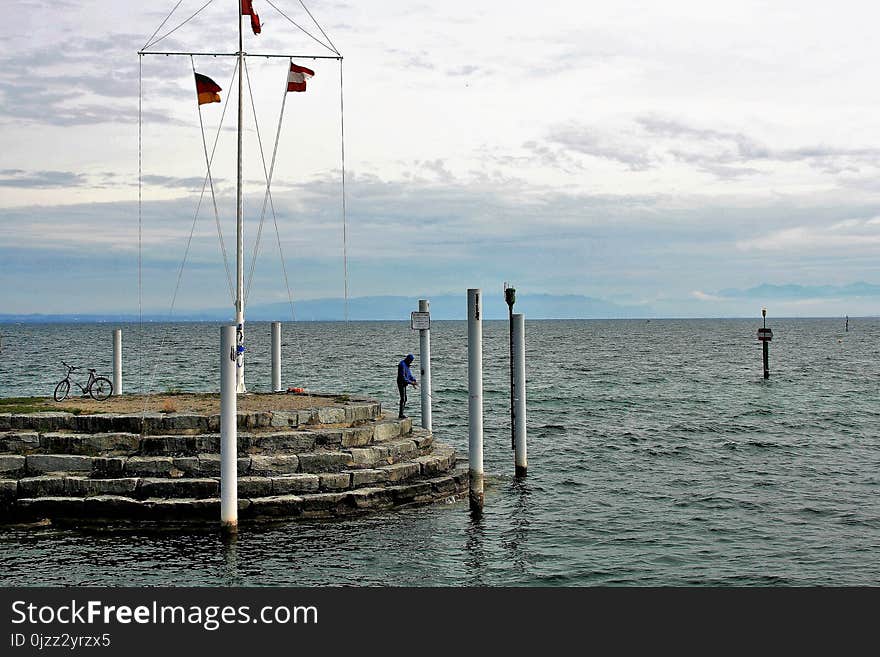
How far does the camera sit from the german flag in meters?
23.1

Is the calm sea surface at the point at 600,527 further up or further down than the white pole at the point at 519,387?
further down

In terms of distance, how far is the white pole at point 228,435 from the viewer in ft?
49.5

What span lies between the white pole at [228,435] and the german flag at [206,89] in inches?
387

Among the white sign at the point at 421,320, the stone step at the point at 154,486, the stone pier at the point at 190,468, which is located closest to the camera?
the stone pier at the point at 190,468

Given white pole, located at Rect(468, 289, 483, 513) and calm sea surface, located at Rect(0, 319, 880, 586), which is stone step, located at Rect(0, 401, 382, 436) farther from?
white pole, located at Rect(468, 289, 483, 513)

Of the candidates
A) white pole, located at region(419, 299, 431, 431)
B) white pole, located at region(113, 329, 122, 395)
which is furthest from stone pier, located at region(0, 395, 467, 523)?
white pole, located at region(113, 329, 122, 395)

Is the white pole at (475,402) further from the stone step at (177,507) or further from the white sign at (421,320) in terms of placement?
the white sign at (421,320)

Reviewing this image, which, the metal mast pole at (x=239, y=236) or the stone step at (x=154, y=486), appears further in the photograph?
the metal mast pole at (x=239, y=236)

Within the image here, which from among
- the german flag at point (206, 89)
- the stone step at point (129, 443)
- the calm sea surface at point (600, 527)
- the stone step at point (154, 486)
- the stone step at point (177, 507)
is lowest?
the calm sea surface at point (600, 527)

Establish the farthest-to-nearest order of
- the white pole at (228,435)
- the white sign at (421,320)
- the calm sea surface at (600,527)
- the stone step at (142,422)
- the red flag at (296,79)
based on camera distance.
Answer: the red flag at (296,79) < the white sign at (421,320) < the stone step at (142,422) < the white pole at (228,435) < the calm sea surface at (600,527)

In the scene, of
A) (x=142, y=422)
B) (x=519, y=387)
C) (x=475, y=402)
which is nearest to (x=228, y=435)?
(x=142, y=422)

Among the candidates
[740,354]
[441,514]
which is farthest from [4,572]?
[740,354]

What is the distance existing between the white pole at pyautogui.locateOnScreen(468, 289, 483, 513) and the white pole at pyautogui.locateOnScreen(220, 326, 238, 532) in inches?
192

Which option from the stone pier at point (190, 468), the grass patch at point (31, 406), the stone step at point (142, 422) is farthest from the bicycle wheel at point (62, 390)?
the stone pier at point (190, 468)
